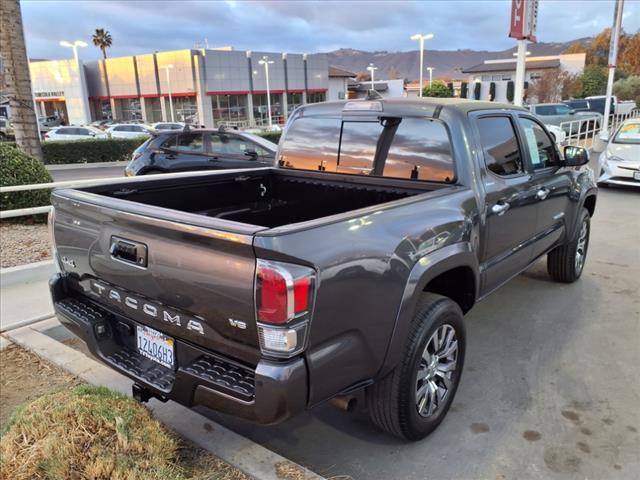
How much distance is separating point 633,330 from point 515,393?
1.74m

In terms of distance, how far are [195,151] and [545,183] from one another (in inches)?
329

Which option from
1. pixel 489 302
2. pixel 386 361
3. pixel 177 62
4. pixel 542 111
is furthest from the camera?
pixel 177 62

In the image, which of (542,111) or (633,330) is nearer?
(633,330)

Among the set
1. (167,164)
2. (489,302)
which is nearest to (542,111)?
(167,164)

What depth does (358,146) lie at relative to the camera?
408 cm

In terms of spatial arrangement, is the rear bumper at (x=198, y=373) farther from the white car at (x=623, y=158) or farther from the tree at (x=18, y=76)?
the white car at (x=623, y=158)

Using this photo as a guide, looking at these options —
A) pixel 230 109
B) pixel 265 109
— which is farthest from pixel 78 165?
pixel 265 109

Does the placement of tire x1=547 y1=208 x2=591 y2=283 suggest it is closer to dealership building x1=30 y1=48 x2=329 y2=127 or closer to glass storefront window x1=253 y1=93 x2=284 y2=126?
dealership building x1=30 y1=48 x2=329 y2=127

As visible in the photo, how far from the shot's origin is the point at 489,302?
539 cm

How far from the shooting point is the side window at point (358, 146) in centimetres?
400

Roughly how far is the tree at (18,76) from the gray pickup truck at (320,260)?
6.49 m

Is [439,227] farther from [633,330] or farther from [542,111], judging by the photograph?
[542,111]

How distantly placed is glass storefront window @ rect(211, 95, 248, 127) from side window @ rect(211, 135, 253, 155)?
44.0 m

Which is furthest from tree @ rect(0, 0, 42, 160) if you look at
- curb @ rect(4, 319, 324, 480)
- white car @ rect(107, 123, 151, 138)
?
white car @ rect(107, 123, 151, 138)
